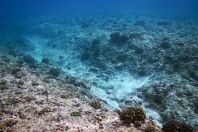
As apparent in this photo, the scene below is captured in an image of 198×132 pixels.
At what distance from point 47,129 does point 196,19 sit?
73700 millimetres

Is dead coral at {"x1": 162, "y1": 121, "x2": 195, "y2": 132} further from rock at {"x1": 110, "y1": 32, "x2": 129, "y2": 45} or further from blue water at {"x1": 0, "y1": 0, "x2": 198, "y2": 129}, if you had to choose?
rock at {"x1": 110, "y1": 32, "x2": 129, "y2": 45}

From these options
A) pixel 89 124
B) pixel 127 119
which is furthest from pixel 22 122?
pixel 127 119

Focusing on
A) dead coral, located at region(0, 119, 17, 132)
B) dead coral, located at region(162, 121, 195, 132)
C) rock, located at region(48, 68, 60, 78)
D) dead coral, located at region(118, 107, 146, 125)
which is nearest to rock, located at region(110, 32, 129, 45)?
rock, located at region(48, 68, 60, 78)

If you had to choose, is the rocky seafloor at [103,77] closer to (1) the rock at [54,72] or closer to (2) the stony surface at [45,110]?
(2) the stony surface at [45,110]

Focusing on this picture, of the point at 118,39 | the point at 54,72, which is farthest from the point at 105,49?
the point at 54,72

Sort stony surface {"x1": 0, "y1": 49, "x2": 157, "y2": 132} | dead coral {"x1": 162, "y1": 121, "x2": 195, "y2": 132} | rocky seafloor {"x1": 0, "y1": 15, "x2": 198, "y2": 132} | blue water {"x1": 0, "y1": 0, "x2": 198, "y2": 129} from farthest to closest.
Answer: blue water {"x1": 0, "y1": 0, "x2": 198, "y2": 129}, rocky seafloor {"x1": 0, "y1": 15, "x2": 198, "y2": 132}, stony surface {"x1": 0, "y1": 49, "x2": 157, "y2": 132}, dead coral {"x1": 162, "y1": 121, "x2": 195, "y2": 132}

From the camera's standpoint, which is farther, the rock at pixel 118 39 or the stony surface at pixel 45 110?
the rock at pixel 118 39

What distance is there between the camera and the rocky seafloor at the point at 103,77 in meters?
25.4

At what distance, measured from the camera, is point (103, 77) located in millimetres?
48875

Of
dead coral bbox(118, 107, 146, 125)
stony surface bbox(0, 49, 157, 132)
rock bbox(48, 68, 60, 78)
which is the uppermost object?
dead coral bbox(118, 107, 146, 125)

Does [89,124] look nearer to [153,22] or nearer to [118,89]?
[118,89]

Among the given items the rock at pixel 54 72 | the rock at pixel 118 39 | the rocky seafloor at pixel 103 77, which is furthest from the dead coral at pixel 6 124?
the rock at pixel 118 39

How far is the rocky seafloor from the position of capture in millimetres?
25375

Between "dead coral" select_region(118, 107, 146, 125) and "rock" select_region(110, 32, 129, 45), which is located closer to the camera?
"dead coral" select_region(118, 107, 146, 125)
